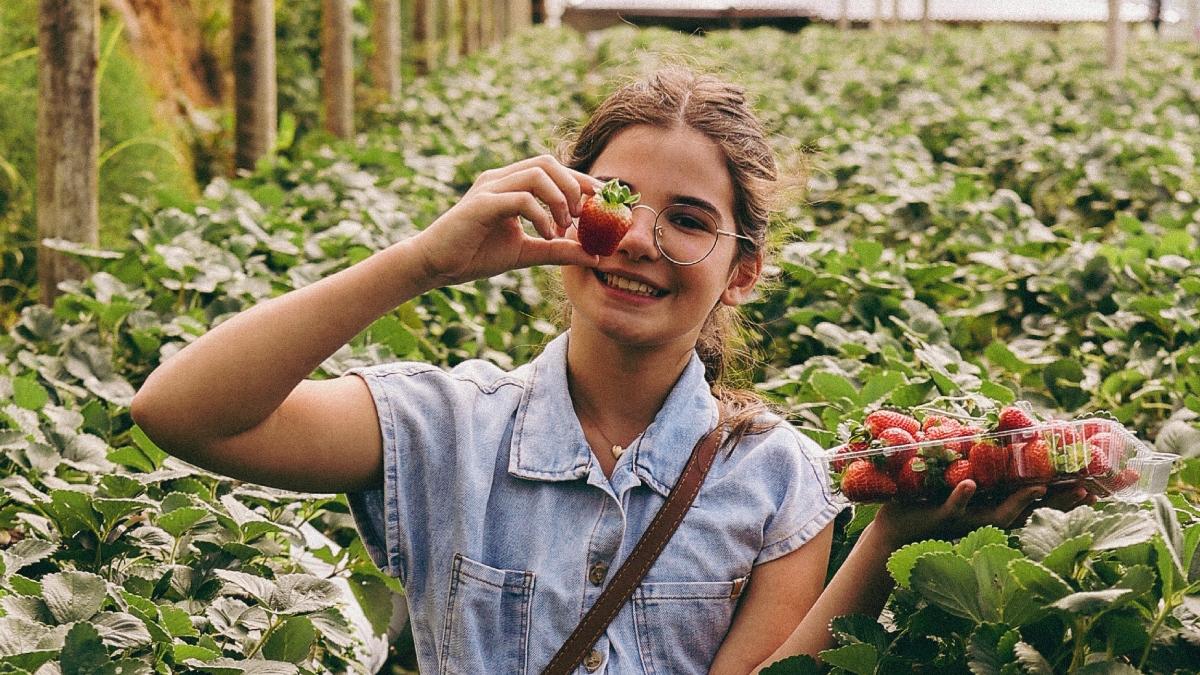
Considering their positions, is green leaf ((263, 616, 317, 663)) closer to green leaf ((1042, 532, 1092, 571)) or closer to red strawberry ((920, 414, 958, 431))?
red strawberry ((920, 414, 958, 431))

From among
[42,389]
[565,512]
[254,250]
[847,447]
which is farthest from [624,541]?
[254,250]

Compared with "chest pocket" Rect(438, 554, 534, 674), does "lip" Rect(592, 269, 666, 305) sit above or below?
above

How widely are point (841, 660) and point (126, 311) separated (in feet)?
7.25

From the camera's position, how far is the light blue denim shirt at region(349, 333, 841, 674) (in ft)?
6.44

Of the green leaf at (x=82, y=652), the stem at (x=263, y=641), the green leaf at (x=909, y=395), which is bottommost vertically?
the stem at (x=263, y=641)

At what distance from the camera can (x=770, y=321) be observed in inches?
146

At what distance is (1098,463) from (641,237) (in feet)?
2.22

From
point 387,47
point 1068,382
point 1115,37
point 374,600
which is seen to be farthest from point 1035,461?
point 1115,37

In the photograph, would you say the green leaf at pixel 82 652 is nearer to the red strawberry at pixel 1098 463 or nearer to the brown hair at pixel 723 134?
the brown hair at pixel 723 134

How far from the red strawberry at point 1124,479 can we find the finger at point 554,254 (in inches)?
28.7

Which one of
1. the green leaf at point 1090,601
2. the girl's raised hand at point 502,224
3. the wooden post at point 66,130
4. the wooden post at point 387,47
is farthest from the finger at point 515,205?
the wooden post at point 387,47

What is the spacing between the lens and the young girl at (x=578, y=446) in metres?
1.77

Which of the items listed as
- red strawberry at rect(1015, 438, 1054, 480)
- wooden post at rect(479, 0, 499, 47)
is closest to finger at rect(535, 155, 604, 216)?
red strawberry at rect(1015, 438, 1054, 480)

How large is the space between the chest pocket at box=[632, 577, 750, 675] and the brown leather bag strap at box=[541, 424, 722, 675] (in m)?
0.03
